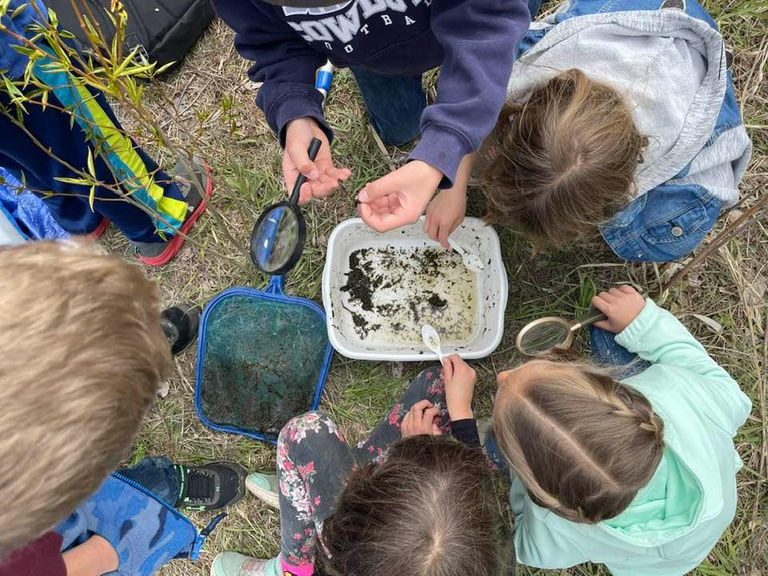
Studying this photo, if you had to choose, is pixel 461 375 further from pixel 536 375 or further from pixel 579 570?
pixel 579 570

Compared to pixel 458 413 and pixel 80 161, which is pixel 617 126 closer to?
pixel 458 413

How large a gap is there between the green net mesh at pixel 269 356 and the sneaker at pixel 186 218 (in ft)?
0.92

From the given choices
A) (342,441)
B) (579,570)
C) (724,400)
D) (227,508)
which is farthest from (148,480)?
(724,400)

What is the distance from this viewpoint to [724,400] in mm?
1388

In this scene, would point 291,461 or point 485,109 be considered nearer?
point 485,109

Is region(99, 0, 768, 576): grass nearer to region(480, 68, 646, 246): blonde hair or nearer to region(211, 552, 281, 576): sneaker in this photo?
region(211, 552, 281, 576): sneaker

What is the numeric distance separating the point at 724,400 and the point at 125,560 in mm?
1572

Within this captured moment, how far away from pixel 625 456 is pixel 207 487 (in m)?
1.25

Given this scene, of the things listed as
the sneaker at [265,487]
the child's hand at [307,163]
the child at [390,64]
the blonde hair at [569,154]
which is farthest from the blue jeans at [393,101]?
the sneaker at [265,487]

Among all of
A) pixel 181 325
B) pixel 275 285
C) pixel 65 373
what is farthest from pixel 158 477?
pixel 65 373

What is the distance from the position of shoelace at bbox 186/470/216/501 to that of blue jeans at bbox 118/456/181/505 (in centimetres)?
4

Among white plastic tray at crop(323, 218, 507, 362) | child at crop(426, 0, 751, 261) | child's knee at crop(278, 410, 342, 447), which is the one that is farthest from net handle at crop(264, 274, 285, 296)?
child at crop(426, 0, 751, 261)

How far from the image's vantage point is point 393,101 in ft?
5.25

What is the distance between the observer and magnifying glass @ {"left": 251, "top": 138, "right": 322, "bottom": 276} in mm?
1395
